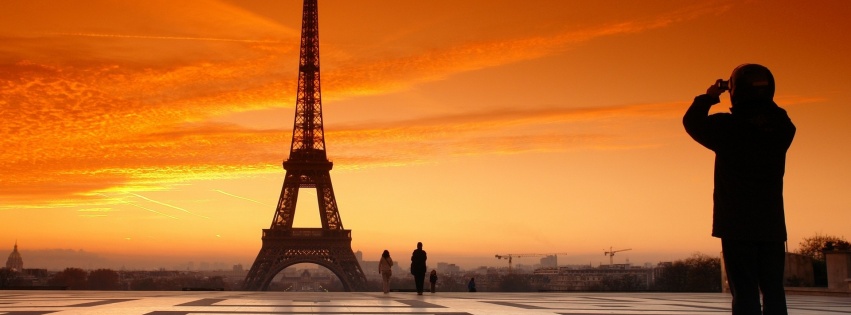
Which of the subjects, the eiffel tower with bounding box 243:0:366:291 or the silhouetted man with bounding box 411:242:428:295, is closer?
the silhouetted man with bounding box 411:242:428:295

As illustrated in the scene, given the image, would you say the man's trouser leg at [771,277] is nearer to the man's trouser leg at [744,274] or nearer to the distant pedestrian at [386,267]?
the man's trouser leg at [744,274]

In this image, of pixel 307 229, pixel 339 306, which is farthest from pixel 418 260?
pixel 307 229

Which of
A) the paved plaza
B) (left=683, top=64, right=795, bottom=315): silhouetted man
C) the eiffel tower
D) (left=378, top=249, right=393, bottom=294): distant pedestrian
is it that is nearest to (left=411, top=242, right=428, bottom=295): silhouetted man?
(left=378, top=249, right=393, bottom=294): distant pedestrian

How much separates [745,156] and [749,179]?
5.7 inches

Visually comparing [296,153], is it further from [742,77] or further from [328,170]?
[742,77]

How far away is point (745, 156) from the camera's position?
539 centimetres

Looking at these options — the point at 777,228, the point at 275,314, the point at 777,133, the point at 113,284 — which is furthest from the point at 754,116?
the point at 113,284

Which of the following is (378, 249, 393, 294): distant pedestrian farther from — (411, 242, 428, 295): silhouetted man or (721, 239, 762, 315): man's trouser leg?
(721, 239, 762, 315): man's trouser leg

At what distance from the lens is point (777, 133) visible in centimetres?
535

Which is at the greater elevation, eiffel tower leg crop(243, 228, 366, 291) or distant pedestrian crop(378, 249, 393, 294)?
eiffel tower leg crop(243, 228, 366, 291)

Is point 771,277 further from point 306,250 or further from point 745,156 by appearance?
point 306,250

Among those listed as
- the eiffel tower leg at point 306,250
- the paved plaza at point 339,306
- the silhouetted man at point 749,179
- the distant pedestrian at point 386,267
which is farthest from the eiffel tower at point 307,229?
the silhouetted man at point 749,179

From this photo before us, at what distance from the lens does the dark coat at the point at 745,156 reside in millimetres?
5305

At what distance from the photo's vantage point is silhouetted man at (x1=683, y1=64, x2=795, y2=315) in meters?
5.24
